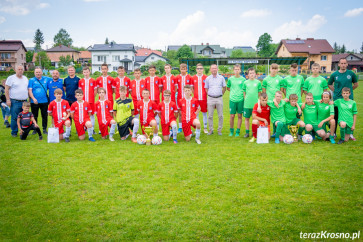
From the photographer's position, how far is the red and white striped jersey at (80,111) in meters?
7.60

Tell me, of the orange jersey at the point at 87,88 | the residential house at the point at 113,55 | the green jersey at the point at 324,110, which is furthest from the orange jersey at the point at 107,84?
the residential house at the point at 113,55

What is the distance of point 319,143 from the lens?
7016 mm

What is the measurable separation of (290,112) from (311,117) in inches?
22.4

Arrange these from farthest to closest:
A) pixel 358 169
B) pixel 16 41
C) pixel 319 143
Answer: pixel 16 41, pixel 319 143, pixel 358 169

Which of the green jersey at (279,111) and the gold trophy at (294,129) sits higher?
the green jersey at (279,111)

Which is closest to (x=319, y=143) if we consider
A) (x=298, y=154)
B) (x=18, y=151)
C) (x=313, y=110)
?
(x=313, y=110)

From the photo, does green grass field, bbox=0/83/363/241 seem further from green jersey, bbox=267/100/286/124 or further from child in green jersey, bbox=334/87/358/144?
green jersey, bbox=267/100/286/124

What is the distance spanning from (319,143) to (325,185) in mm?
2908

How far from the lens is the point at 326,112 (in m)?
7.10

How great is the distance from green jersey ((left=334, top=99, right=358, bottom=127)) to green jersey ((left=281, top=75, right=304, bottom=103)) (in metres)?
1.04

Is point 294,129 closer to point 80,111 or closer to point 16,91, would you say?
point 80,111

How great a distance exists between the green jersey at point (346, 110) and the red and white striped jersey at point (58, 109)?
756cm

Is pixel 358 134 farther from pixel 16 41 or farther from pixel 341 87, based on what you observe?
pixel 16 41

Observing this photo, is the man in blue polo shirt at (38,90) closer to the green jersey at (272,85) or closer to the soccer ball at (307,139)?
the green jersey at (272,85)
